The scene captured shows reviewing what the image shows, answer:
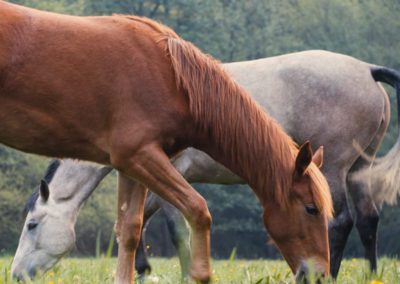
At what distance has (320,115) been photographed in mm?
9633

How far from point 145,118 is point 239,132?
777mm

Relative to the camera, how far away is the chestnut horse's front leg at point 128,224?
641cm

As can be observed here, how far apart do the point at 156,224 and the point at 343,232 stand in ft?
86.4

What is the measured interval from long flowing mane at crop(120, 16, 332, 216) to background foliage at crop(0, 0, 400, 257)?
24.9 m

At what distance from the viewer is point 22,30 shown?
5.88 m

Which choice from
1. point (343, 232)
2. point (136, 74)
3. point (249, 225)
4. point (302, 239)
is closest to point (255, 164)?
point (302, 239)

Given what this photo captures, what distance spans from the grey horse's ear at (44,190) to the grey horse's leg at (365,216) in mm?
3481

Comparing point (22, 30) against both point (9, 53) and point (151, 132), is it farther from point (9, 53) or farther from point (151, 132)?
point (151, 132)

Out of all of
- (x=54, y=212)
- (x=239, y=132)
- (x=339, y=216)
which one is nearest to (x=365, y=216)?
(x=339, y=216)

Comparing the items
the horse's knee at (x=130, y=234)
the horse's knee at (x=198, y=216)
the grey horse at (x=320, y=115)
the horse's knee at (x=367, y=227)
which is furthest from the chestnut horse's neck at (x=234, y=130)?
the horse's knee at (x=367, y=227)

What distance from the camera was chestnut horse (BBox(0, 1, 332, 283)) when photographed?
5871mm

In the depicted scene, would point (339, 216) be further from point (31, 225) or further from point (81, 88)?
point (81, 88)

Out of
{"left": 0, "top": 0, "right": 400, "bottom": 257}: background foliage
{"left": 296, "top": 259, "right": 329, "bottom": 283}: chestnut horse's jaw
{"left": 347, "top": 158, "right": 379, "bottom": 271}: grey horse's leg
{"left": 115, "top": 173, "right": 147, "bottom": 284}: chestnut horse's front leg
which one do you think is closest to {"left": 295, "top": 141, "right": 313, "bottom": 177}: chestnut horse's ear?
{"left": 296, "top": 259, "right": 329, "bottom": 283}: chestnut horse's jaw

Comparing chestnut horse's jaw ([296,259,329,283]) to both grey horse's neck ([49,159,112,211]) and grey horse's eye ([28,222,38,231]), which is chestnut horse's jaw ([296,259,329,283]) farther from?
grey horse's eye ([28,222,38,231])
